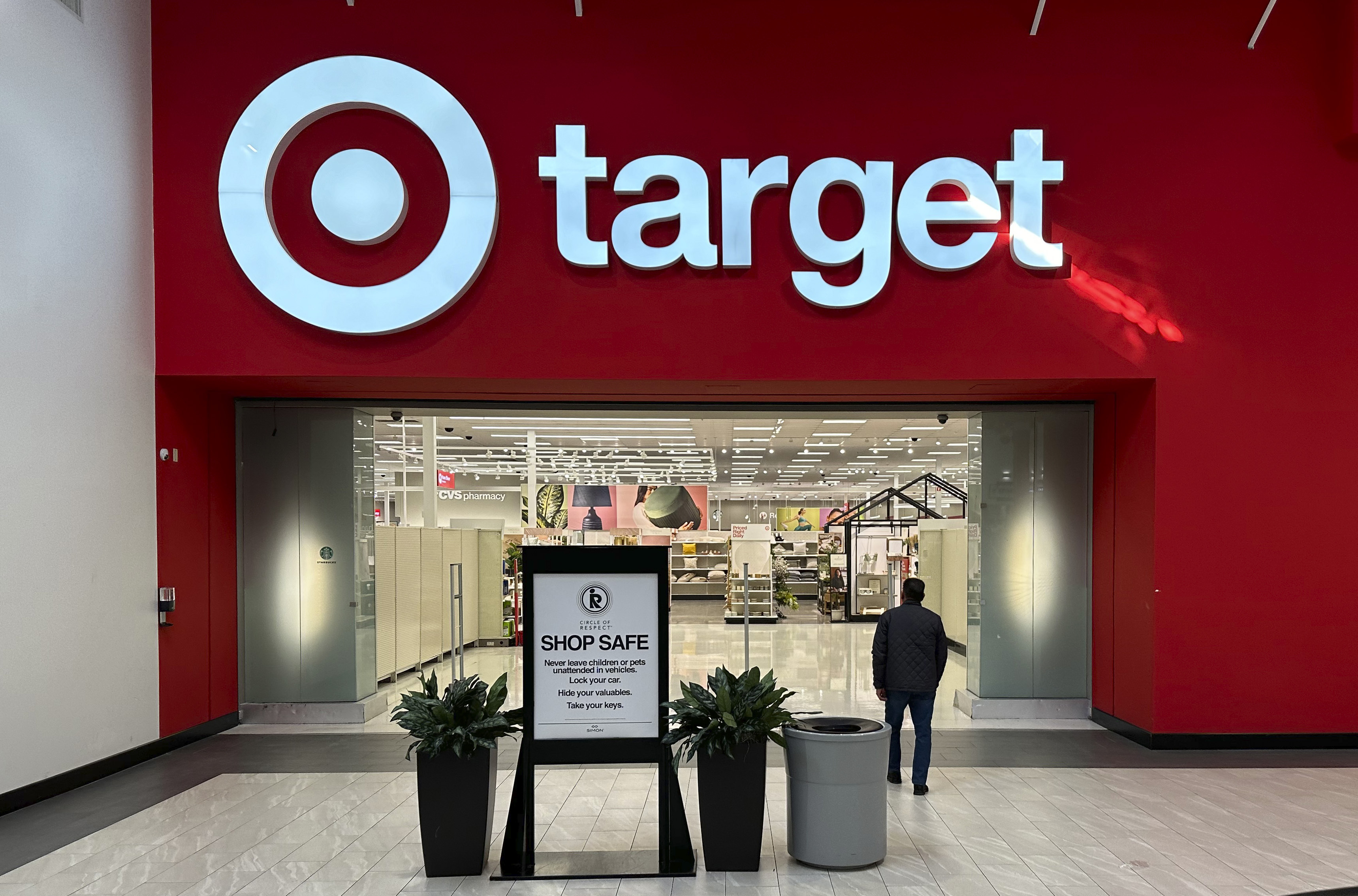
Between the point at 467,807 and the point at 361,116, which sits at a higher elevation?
the point at 361,116

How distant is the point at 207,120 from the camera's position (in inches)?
302

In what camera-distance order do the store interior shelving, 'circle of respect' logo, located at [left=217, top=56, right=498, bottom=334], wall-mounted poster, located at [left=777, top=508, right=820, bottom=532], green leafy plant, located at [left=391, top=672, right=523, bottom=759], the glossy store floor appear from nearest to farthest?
the glossy store floor < green leafy plant, located at [left=391, top=672, right=523, bottom=759] < 'circle of respect' logo, located at [left=217, top=56, right=498, bottom=334] < the store interior shelving < wall-mounted poster, located at [left=777, top=508, right=820, bottom=532]

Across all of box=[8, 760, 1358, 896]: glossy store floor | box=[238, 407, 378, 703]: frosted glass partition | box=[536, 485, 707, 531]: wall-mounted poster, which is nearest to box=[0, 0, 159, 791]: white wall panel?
box=[8, 760, 1358, 896]: glossy store floor

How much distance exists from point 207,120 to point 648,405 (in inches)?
168

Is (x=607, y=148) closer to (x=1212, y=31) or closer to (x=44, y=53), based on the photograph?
(x=44, y=53)

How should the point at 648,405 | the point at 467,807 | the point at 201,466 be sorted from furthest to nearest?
the point at 648,405 < the point at 201,466 < the point at 467,807

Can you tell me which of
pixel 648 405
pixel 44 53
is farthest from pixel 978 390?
pixel 44 53

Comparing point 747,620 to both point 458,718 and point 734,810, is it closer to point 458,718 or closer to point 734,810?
point 734,810

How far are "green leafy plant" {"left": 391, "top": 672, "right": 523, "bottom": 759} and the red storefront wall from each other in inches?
126

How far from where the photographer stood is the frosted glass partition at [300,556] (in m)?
8.93

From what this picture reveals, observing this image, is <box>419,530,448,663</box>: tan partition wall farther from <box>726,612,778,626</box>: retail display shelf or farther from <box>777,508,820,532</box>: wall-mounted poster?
<box>777,508,820,532</box>: wall-mounted poster

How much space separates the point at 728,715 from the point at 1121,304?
4953mm

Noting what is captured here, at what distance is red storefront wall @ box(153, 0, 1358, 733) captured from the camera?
7.66 meters

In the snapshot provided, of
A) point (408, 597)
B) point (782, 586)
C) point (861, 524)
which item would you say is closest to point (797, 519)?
point (782, 586)
